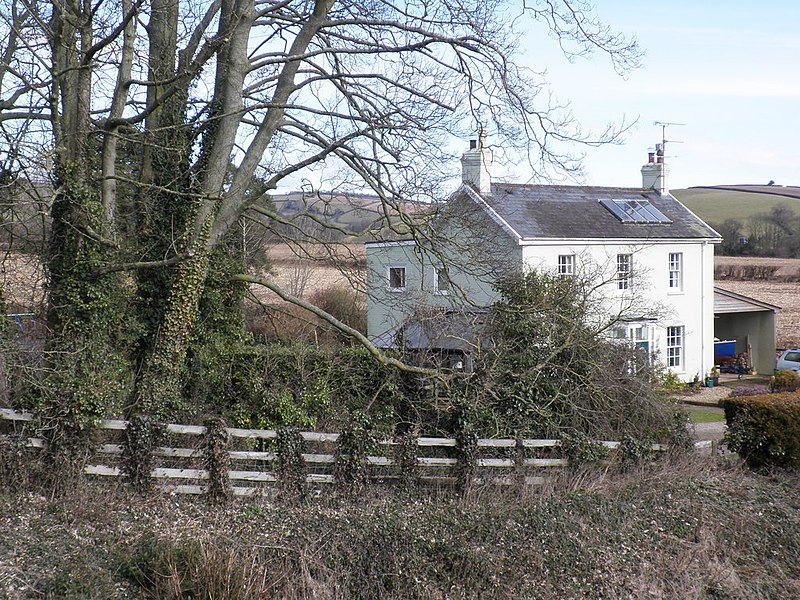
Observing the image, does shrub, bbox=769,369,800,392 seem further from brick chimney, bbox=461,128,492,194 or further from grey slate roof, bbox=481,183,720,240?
brick chimney, bbox=461,128,492,194

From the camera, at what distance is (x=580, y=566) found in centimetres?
940

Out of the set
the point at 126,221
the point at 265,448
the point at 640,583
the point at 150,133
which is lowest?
the point at 640,583

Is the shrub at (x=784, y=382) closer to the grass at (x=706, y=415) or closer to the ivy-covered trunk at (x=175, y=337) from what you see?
the grass at (x=706, y=415)

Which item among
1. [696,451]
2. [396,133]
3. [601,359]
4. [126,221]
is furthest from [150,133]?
[696,451]

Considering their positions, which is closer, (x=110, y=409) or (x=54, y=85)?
(x=110, y=409)

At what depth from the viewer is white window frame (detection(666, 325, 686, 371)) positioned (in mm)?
28391

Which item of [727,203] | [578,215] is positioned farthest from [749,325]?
[727,203]

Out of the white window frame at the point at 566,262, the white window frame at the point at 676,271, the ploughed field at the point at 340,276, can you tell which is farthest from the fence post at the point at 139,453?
the white window frame at the point at 676,271

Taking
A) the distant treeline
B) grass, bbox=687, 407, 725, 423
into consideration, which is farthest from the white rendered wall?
the distant treeline

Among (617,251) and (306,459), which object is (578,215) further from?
(306,459)

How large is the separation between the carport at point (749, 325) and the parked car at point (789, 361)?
2.44 meters

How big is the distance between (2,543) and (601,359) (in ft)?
33.3

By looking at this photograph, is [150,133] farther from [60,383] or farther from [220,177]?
[60,383]

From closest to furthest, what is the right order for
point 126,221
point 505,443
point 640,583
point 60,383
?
point 640,583 < point 60,383 < point 505,443 < point 126,221
